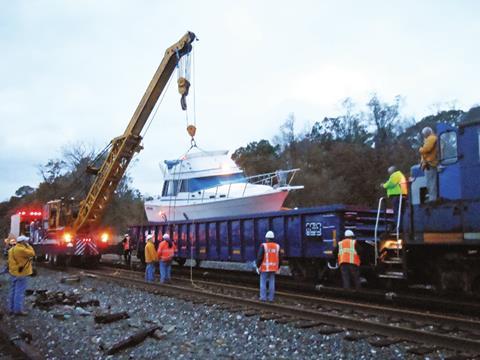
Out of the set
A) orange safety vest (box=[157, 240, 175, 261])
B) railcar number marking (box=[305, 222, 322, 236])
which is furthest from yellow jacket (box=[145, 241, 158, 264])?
railcar number marking (box=[305, 222, 322, 236])

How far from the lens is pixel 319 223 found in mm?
12891

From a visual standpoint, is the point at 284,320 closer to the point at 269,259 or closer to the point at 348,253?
the point at 269,259

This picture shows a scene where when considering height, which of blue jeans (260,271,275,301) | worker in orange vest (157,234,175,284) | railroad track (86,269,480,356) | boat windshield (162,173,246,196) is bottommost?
railroad track (86,269,480,356)

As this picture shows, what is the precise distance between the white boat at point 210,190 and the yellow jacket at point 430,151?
10.8 meters

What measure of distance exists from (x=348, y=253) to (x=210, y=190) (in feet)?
39.5

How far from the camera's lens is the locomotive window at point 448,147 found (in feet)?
31.3

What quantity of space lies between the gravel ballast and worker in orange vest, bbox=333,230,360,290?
9.94 ft

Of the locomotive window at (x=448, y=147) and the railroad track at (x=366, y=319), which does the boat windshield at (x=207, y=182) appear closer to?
the railroad track at (x=366, y=319)

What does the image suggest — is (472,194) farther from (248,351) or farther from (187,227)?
(187,227)

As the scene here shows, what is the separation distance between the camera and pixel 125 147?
65.7 ft

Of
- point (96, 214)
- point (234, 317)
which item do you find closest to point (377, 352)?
point (234, 317)

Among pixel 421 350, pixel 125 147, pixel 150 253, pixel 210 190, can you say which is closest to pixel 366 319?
pixel 421 350

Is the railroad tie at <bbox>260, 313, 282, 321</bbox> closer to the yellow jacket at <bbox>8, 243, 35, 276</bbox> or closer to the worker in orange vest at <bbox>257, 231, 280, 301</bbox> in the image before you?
the worker in orange vest at <bbox>257, 231, 280, 301</bbox>

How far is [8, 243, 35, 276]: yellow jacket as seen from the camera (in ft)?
33.9
